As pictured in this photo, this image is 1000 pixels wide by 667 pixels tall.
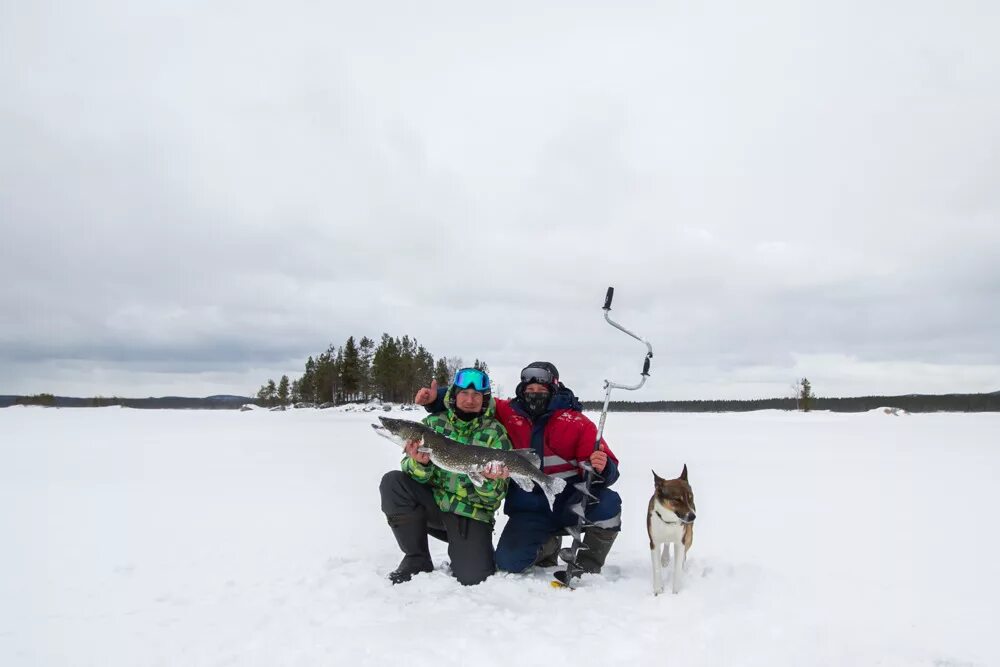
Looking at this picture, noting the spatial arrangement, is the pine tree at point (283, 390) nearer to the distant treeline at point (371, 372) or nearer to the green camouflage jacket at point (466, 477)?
the distant treeline at point (371, 372)

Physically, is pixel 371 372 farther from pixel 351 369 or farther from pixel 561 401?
pixel 561 401

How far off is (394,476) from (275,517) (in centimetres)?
393

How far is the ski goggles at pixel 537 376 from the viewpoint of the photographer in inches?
239

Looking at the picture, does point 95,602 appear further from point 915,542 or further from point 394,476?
point 915,542

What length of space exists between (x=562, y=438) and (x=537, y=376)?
0.67 metres

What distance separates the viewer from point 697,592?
522cm

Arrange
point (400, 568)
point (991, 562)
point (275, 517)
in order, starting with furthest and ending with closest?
point (275, 517), point (991, 562), point (400, 568)

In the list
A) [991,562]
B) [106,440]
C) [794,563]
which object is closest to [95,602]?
[794,563]

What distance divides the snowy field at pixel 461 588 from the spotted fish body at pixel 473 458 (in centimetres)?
97

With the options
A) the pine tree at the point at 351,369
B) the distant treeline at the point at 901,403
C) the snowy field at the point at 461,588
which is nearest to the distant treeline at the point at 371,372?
the pine tree at the point at 351,369

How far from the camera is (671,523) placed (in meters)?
5.23

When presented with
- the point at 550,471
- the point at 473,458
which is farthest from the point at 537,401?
the point at 473,458

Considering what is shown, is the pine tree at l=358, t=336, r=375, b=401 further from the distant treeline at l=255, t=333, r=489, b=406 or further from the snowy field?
the snowy field

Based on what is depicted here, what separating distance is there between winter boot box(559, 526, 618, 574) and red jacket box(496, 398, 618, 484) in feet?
1.73
